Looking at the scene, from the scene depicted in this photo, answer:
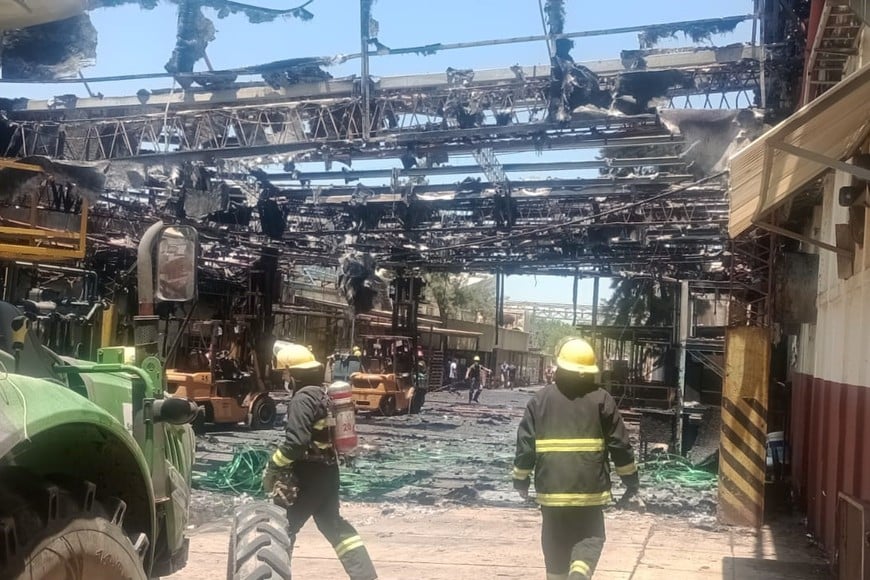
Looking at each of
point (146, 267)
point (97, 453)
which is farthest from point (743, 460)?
point (97, 453)

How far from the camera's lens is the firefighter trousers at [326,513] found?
18.6 ft

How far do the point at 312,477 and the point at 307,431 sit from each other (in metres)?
0.34

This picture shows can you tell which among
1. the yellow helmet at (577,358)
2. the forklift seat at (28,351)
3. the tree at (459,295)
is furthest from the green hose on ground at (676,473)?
the tree at (459,295)

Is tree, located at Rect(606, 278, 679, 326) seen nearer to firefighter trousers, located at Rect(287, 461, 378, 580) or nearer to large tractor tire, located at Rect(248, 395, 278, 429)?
large tractor tire, located at Rect(248, 395, 278, 429)

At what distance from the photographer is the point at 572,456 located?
209 inches

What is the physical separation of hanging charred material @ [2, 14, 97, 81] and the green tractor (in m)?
8.20

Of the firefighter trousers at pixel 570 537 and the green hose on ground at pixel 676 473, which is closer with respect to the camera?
the firefighter trousers at pixel 570 537

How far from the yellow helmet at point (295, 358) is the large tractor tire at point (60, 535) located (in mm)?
2836

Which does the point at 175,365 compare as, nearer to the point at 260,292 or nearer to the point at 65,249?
the point at 260,292

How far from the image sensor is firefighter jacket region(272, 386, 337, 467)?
5551 millimetres

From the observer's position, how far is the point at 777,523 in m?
10.7

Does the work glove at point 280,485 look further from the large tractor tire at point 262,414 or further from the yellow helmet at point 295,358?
the large tractor tire at point 262,414

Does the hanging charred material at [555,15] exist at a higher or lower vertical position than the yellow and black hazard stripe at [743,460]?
higher

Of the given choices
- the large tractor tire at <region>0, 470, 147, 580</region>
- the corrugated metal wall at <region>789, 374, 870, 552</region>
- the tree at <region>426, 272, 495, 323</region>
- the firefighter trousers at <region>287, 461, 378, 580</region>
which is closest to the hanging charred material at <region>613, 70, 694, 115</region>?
the corrugated metal wall at <region>789, 374, 870, 552</region>
